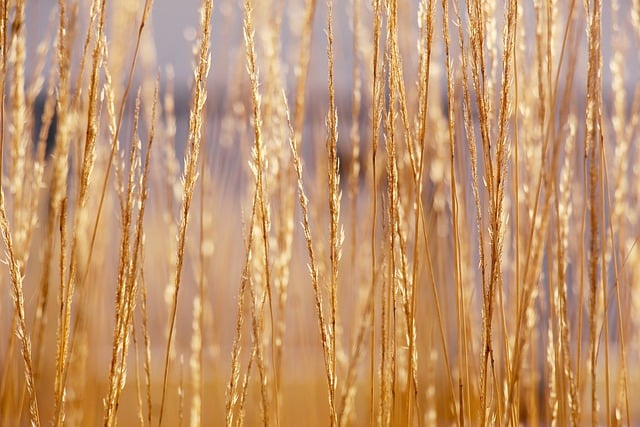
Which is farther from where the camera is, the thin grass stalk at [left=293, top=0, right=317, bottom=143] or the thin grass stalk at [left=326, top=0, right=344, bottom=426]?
the thin grass stalk at [left=293, top=0, right=317, bottom=143]

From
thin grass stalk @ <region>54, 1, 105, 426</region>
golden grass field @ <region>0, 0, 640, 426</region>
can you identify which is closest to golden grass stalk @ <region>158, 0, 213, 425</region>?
golden grass field @ <region>0, 0, 640, 426</region>

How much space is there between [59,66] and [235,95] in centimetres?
68

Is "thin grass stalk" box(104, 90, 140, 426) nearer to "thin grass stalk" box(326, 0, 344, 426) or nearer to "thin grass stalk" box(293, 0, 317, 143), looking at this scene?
"thin grass stalk" box(326, 0, 344, 426)

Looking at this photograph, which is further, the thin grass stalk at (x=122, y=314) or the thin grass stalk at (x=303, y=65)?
the thin grass stalk at (x=303, y=65)

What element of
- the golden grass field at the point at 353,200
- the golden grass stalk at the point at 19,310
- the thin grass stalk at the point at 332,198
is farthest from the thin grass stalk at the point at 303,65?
the golden grass stalk at the point at 19,310

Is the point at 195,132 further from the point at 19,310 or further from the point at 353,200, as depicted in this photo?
the point at 353,200

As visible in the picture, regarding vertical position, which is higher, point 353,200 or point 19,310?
point 353,200

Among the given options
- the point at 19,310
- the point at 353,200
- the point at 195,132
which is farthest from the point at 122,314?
the point at 353,200

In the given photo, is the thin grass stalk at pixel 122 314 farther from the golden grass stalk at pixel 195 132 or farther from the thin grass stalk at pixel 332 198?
the thin grass stalk at pixel 332 198

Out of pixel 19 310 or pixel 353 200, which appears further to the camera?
pixel 353 200

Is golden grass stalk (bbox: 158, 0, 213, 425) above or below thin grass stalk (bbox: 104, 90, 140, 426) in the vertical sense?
above

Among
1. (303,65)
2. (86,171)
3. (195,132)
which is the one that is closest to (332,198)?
(195,132)

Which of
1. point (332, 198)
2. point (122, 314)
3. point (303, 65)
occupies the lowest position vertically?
point (122, 314)

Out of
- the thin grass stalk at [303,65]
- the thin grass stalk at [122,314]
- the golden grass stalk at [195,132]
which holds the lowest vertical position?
the thin grass stalk at [122,314]
